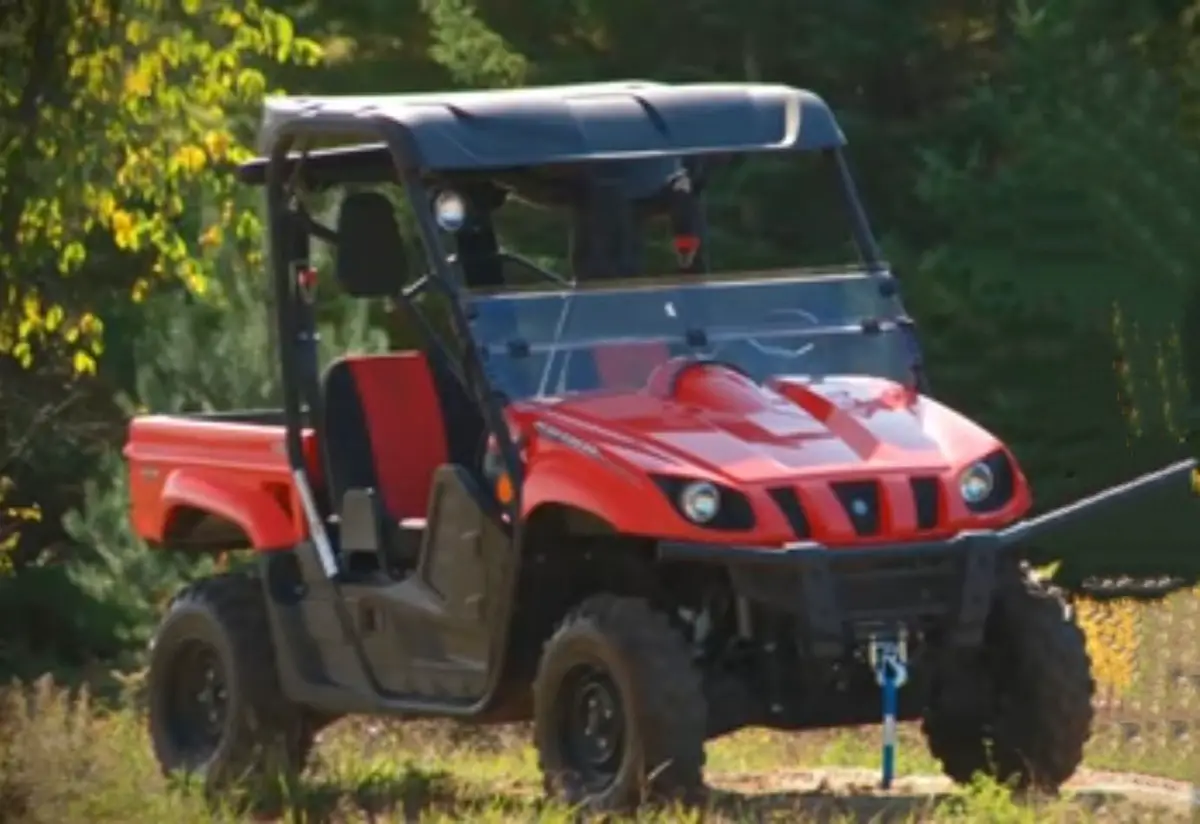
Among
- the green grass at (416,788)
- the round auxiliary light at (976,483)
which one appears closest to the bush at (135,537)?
the green grass at (416,788)

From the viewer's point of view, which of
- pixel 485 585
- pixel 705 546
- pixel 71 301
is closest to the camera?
pixel 705 546

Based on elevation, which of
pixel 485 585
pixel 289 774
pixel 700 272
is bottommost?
pixel 289 774

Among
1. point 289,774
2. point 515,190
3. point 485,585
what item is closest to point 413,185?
point 515,190

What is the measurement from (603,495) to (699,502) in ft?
1.00

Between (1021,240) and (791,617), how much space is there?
72.0ft

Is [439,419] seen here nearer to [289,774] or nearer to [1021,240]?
[289,774]

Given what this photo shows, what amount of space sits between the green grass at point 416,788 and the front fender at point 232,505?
→ 2.73 feet

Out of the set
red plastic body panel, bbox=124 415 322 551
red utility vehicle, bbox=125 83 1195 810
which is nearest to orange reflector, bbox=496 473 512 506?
red utility vehicle, bbox=125 83 1195 810

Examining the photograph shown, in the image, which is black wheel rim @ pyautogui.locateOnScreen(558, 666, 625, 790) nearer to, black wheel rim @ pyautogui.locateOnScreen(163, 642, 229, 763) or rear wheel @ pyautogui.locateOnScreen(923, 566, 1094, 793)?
rear wheel @ pyautogui.locateOnScreen(923, 566, 1094, 793)

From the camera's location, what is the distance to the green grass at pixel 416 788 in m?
10.1

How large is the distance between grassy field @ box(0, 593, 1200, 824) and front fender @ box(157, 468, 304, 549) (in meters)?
0.84

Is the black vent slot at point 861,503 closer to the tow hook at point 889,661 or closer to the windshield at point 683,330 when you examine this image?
the tow hook at point 889,661

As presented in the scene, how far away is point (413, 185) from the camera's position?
11711mm

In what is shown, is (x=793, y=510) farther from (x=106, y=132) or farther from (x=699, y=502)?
(x=106, y=132)
